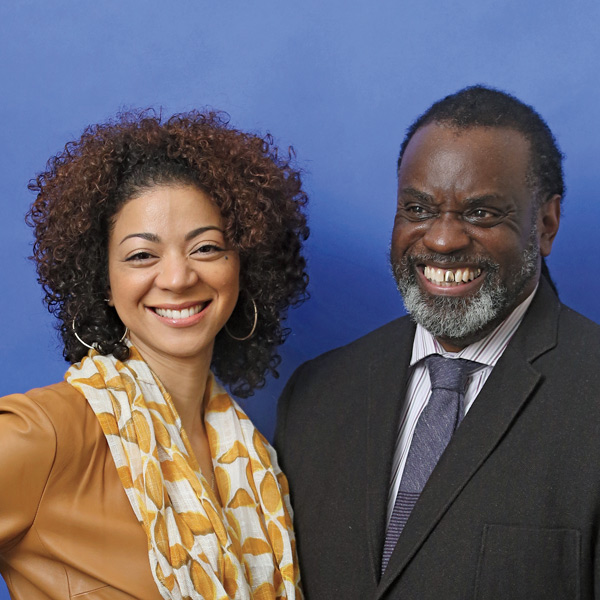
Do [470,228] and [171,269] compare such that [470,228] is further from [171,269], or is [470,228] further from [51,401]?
[51,401]

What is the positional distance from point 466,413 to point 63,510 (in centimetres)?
101

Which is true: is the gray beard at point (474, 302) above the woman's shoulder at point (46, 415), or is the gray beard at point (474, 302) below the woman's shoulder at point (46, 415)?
above

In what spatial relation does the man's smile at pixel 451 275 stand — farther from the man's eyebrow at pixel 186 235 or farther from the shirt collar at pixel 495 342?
the man's eyebrow at pixel 186 235

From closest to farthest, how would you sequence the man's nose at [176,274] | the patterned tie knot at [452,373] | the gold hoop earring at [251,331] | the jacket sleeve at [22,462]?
the jacket sleeve at [22,462]
the man's nose at [176,274]
the patterned tie knot at [452,373]
the gold hoop earring at [251,331]

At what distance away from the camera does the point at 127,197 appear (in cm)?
235

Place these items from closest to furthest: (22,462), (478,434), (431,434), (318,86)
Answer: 1. (22,462)
2. (478,434)
3. (431,434)
4. (318,86)

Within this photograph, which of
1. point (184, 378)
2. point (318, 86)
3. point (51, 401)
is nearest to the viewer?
point (51, 401)

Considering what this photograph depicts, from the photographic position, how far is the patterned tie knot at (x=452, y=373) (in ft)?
7.80

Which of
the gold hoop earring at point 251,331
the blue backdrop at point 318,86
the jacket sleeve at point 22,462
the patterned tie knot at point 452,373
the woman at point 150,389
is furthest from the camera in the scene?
the blue backdrop at point 318,86

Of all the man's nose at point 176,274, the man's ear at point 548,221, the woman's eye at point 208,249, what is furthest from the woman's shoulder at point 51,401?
the man's ear at point 548,221

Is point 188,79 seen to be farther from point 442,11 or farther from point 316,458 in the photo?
point 316,458

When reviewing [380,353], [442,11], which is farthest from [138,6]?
[380,353]

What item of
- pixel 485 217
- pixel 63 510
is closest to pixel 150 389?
pixel 63 510

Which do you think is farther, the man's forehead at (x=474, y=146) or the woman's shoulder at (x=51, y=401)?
the man's forehead at (x=474, y=146)
